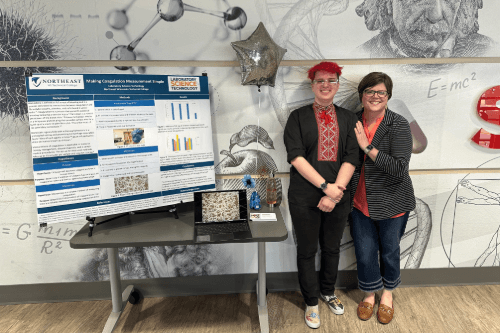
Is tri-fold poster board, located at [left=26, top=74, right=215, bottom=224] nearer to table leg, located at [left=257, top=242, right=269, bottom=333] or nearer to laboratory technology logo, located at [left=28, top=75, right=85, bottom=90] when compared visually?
laboratory technology logo, located at [left=28, top=75, right=85, bottom=90]

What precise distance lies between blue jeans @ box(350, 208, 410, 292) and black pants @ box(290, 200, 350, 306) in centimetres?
16

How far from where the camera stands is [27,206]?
2.12 m

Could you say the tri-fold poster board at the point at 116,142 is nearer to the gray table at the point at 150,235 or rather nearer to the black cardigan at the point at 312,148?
the gray table at the point at 150,235

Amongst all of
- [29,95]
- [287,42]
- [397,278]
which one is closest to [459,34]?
[287,42]

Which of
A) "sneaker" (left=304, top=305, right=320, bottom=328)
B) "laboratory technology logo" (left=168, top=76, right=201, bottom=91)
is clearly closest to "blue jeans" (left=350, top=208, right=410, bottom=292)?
"sneaker" (left=304, top=305, right=320, bottom=328)

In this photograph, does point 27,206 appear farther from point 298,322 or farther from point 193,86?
point 298,322

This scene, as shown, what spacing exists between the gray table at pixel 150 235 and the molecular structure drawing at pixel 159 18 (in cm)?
107

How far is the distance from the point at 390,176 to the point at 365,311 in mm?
979

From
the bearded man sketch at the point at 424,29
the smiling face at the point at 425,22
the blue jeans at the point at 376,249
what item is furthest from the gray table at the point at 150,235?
the smiling face at the point at 425,22

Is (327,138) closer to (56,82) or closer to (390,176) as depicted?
(390,176)

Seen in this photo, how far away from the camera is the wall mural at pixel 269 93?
6.41 ft

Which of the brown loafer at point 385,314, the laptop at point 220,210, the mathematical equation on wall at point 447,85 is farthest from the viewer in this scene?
the mathematical equation on wall at point 447,85

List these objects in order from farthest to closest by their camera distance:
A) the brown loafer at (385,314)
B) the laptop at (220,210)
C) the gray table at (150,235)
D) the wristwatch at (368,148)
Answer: the brown loafer at (385,314) → the wristwatch at (368,148) → the laptop at (220,210) → the gray table at (150,235)

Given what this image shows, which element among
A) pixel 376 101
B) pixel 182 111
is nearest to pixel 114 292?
pixel 182 111
